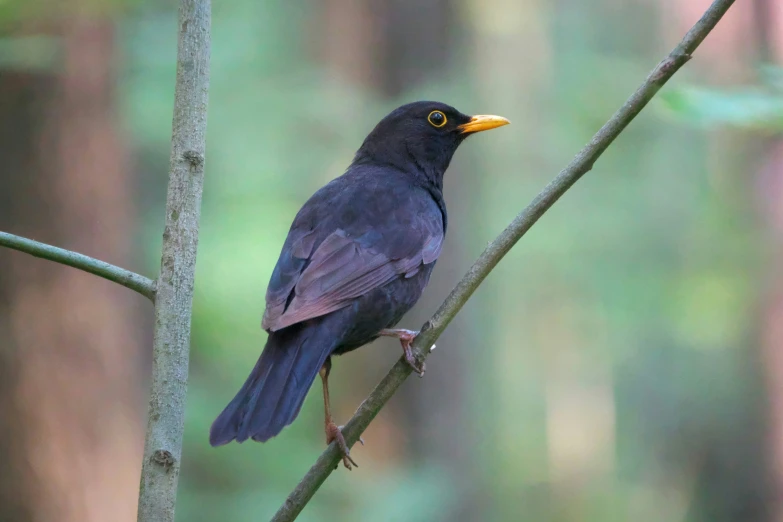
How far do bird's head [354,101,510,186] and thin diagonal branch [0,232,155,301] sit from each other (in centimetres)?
272

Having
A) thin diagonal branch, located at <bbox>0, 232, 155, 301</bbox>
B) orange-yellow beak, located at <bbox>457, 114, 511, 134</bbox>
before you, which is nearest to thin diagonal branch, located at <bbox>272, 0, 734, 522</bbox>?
thin diagonal branch, located at <bbox>0, 232, 155, 301</bbox>

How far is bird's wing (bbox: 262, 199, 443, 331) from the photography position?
348 centimetres

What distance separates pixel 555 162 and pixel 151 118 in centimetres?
548

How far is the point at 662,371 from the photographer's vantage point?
14.1 metres

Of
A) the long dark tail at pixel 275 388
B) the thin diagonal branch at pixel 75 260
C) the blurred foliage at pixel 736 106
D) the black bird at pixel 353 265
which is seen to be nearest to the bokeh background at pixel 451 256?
the blurred foliage at pixel 736 106

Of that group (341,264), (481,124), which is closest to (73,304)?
(341,264)

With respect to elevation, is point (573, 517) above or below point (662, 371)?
below

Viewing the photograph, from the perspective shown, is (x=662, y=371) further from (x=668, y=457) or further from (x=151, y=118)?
(x=151, y=118)

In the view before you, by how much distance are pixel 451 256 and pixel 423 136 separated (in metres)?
2.14

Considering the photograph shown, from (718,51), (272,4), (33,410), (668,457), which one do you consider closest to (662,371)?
(668,457)

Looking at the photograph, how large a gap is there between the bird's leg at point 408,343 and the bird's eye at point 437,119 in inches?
65.4

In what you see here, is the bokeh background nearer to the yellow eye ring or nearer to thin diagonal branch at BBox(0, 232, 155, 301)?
the yellow eye ring

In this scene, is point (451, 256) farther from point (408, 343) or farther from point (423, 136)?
point (408, 343)

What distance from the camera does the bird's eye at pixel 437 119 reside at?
5.03 metres
